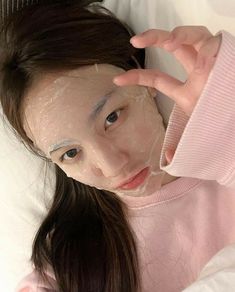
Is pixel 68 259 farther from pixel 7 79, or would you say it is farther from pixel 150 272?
pixel 7 79

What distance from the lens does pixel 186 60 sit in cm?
69

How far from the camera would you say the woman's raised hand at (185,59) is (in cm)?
65

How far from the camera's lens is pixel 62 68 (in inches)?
31.3

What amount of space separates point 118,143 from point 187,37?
209mm

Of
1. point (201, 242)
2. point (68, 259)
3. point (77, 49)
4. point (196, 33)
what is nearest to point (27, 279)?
point (68, 259)

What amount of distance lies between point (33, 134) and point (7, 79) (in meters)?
0.10

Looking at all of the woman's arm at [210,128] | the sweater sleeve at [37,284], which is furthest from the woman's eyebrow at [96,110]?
the sweater sleeve at [37,284]

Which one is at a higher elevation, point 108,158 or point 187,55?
point 187,55

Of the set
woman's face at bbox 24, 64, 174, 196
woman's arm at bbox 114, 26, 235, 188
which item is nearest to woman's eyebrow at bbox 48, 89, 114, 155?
woman's face at bbox 24, 64, 174, 196

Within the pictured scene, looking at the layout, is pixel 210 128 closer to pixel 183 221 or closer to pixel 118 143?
pixel 118 143

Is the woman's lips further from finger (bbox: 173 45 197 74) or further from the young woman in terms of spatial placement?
finger (bbox: 173 45 197 74)

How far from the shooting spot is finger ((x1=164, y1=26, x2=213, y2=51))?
0.65m

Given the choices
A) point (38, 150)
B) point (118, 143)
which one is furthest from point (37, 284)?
point (118, 143)

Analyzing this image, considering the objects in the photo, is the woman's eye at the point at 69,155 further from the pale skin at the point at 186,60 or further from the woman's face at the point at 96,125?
the pale skin at the point at 186,60
